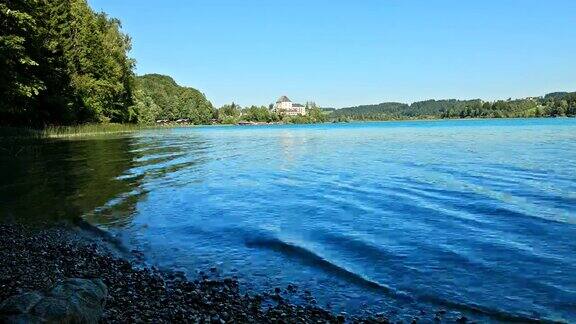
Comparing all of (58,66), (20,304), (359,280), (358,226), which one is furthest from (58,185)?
(58,66)

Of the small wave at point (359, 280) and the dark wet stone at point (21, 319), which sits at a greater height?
the dark wet stone at point (21, 319)

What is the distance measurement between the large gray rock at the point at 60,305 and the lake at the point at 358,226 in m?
3.72

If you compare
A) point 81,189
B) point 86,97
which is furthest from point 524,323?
point 86,97

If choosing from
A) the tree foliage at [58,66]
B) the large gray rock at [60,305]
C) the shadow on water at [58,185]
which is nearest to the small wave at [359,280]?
the large gray rock at [60,305]

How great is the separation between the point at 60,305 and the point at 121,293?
2555 mm

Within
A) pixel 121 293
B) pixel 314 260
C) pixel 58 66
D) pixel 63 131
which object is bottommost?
pixel 314 260

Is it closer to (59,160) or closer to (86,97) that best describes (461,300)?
(59,160)

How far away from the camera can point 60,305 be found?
5.93 m

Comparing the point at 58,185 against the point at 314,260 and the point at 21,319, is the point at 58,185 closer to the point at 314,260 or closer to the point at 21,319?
the point at 314,260

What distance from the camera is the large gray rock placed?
5.67 metres

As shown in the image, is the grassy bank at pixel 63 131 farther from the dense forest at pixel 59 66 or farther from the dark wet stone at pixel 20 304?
the dark wet stone at pixel 20 304

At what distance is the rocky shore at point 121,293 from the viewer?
6.45m

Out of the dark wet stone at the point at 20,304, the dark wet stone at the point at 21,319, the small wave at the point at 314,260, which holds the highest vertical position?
the dark wet stone at the point at 20,304

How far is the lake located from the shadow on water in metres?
0.10
